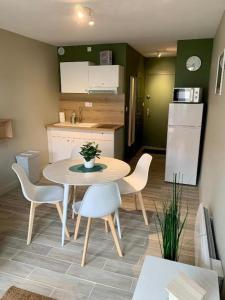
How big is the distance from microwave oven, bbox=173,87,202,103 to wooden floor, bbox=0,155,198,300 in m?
1.70

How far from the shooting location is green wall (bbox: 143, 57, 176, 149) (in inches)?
242

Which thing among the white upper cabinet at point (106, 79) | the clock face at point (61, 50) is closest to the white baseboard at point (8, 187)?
the white upper cabinet at point (106, 79)

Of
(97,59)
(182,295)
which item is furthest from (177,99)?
(182,295)

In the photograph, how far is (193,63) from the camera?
408 centimetres

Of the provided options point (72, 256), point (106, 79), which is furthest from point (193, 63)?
point (72, 256)

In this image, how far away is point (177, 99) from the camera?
153 inches

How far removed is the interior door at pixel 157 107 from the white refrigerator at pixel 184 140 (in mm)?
2547

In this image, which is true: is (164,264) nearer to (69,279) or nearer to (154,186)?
(69,279)

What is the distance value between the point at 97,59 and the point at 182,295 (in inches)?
172

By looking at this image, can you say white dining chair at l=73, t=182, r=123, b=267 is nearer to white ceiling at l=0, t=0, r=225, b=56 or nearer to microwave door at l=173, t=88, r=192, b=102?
white ceiling at l=0, t=0, r=225, b=56

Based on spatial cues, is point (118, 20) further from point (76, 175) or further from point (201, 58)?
point (76, 175)

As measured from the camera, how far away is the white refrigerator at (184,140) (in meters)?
3.76

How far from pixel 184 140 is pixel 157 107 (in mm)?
2724

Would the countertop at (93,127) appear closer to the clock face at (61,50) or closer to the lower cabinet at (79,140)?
the lower cabinet at (79,140)
